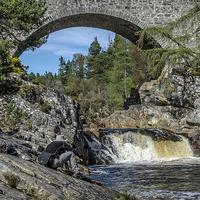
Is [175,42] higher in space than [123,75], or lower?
lower

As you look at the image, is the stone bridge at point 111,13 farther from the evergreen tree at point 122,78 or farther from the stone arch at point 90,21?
the evergreen tree at point 122,78

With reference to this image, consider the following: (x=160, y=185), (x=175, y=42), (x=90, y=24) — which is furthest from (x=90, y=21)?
(x=160, y=185)

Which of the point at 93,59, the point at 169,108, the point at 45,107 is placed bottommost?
the point at 45,107

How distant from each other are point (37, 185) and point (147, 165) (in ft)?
20.6

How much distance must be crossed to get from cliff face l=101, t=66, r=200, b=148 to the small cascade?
1262 mm

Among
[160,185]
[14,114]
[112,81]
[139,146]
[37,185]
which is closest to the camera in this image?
[37,185]

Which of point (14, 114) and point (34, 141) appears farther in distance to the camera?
point (14, 114)

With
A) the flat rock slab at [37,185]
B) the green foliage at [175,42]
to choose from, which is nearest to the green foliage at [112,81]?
the green foliage at [175,42]

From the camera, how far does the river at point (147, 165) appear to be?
17.8 ft

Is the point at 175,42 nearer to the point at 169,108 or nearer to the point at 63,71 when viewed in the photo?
the point at 169,108

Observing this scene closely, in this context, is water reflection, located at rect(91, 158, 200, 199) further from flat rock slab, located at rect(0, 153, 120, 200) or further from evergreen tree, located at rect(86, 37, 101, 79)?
evergreen tree, located at rect(86, 37, 101, 79)

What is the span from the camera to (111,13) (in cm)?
1362

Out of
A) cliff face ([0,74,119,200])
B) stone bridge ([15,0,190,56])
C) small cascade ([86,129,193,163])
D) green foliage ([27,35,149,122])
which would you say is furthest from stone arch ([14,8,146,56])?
green foliage ([27,35,149,122])

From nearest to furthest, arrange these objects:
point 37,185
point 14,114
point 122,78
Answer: point 37,185 < point 14,114 < point 122,78
